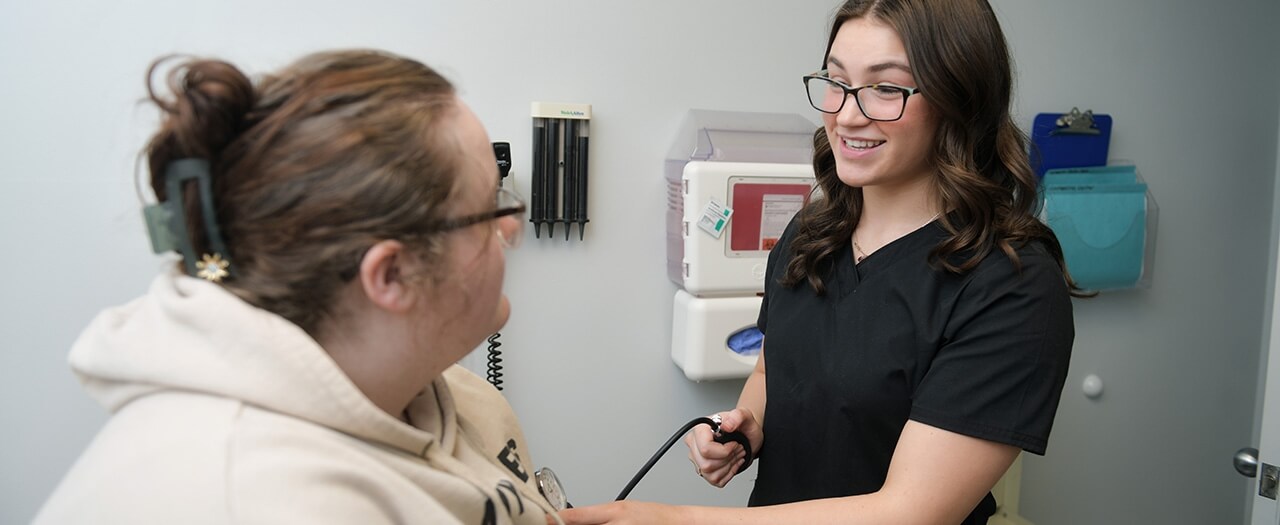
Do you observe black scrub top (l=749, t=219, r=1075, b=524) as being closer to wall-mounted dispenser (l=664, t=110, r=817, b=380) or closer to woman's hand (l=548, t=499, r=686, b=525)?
woman's hand (l=548, t=499, r=686, b=525)

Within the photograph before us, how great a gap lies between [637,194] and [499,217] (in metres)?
1.23

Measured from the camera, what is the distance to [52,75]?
1.57 metres

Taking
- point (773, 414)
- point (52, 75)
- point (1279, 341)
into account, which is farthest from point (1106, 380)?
point (52, 75)

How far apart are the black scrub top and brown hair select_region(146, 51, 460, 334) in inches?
27.7

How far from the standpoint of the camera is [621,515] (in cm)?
100

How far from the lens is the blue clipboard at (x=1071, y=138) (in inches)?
90.2

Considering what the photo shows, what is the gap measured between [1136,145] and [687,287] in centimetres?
150

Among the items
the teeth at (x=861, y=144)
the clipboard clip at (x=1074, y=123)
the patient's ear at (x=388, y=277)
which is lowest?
the patient's ear at (x=388, y=277)

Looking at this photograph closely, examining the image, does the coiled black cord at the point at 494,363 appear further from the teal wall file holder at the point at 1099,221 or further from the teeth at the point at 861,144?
the teal wall file holder at the point at 1099,221

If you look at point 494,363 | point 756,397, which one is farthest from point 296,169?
point 494,363

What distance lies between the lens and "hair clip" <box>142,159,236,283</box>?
645mm

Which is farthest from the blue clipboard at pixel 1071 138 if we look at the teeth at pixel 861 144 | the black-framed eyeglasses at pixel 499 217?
the black-framed eyeglasses at pixel 499 217

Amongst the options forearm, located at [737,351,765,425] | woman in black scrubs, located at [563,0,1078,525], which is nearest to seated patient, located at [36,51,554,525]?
woman in black scrubs, located at [563,0,1078,525]

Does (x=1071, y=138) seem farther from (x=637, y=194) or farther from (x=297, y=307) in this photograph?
(x=297, y=307)
